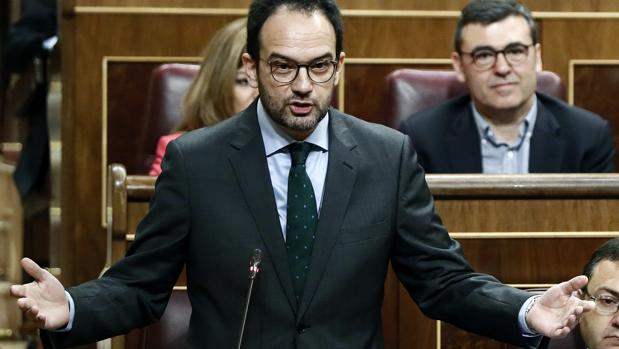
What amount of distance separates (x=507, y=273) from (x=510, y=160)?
1.58ft

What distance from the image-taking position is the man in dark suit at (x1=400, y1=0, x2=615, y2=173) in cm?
233

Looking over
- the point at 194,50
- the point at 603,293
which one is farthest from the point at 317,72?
the point at 194,50

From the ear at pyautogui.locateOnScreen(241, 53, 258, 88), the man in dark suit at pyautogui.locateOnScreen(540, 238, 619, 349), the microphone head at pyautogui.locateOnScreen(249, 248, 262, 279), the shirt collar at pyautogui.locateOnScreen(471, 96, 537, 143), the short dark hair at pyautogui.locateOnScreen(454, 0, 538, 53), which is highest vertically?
the short dark hair at pyautogui.locateOnScreen(454, 0, 538, 53)

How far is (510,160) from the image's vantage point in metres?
2.34

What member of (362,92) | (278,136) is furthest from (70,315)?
(362,92)

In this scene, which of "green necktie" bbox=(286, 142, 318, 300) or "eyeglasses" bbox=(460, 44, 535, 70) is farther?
"eyeglasses" bbox=(460, 44, 535, 70)

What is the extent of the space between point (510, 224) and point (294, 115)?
54 cm

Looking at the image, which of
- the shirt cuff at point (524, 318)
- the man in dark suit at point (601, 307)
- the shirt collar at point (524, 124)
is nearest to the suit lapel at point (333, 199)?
the shirt cuff at point (524, 318)

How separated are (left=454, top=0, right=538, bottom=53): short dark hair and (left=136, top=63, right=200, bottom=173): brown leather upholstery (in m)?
0.50

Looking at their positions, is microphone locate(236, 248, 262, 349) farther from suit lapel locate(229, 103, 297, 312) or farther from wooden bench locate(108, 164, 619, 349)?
wooden bench locate(108, 164, 619, 349)

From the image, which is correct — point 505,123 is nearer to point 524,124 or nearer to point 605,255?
point 524,124

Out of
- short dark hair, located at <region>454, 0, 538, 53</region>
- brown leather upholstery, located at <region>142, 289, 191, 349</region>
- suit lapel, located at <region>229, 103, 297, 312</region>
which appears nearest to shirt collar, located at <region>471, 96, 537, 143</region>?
short dark hair, located at <region>454, 0, 538, 53</region>

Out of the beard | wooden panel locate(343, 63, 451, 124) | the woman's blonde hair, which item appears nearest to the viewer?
the beard

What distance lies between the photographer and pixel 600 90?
2.74m
